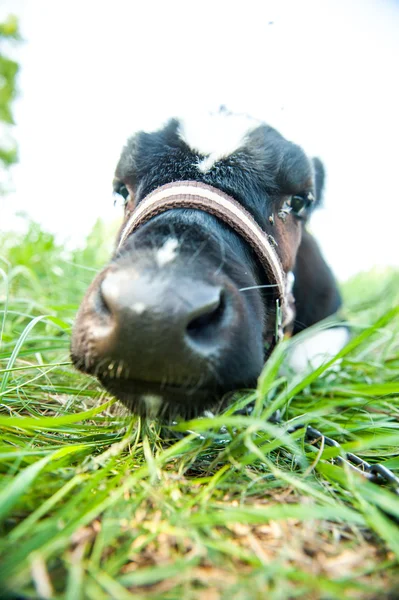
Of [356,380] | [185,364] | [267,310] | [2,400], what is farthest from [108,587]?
[356,380]

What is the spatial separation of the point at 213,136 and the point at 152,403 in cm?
127

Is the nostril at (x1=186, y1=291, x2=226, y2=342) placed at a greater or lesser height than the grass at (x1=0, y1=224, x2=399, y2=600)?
greater

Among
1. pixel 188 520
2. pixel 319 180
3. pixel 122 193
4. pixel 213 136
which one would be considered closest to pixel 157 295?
pixel 188 520

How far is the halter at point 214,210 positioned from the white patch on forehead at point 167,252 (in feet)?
1.06

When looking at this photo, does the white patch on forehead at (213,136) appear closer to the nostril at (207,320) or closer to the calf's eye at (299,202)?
the calf's eye at (299,202)

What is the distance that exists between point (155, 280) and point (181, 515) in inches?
22.2

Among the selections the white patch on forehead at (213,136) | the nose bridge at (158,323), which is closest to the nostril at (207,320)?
the nose bridge at (158,323)

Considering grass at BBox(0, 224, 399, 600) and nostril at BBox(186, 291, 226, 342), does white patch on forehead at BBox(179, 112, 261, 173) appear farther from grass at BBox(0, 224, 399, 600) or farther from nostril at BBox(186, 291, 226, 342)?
grass at BBox(0, 224, 399, 600)

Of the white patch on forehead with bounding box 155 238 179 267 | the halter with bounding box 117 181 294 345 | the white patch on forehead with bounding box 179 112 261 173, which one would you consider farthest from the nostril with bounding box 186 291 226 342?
the white patch on forehead with bounding box 179 112 261 173

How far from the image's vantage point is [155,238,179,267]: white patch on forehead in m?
1.20

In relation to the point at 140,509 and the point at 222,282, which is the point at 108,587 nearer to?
the point at 140,509

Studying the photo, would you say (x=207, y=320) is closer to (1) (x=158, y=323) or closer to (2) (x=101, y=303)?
(1) (x=158, y=323)

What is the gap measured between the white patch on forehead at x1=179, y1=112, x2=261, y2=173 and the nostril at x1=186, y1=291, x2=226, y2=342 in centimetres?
82

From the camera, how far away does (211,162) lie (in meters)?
1.82
